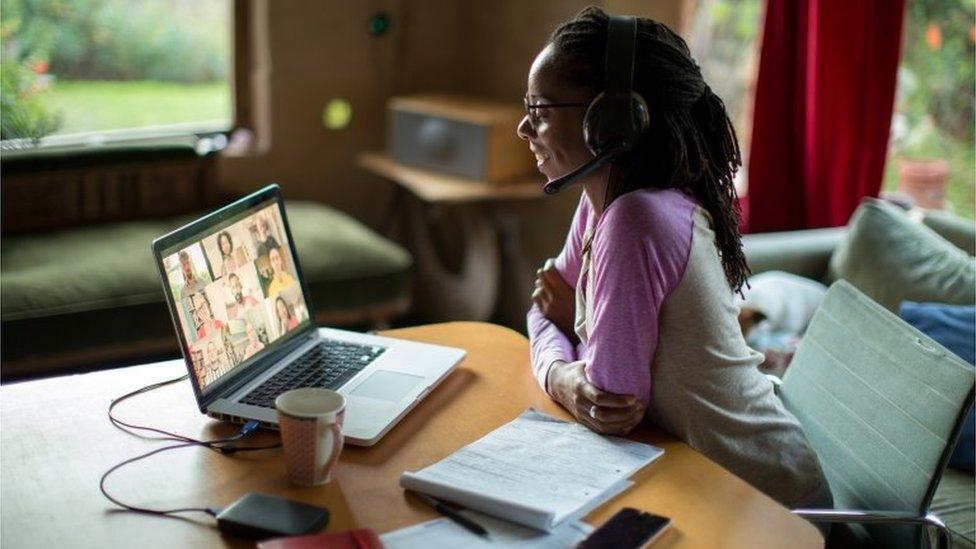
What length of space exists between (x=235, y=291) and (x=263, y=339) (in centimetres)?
10

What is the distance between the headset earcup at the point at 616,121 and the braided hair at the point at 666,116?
0.12 feet

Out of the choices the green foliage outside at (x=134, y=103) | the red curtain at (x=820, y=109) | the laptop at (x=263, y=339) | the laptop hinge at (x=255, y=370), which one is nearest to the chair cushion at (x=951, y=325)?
the red curtain at (x=820, y=109)

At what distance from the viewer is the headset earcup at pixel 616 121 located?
58.8 inches

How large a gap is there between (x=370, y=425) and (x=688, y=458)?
0.42 metres

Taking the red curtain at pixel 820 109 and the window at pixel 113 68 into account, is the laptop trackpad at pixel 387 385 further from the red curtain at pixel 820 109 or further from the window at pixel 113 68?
the window at pixel 113 68

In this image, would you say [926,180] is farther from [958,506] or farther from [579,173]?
[579,173]

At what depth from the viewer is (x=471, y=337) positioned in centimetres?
191

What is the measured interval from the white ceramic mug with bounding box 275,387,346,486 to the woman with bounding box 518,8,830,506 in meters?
0.36

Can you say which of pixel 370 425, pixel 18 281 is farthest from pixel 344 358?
pixel 18 281

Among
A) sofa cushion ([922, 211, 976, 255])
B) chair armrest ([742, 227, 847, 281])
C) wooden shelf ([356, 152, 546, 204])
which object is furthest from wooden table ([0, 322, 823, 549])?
wooden shelf ([356, 152, 546, 204])

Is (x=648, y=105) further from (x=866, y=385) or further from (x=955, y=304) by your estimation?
(x=955, y=304)

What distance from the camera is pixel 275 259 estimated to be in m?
1.74

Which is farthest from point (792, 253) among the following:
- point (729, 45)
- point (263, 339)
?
point (263, 339)

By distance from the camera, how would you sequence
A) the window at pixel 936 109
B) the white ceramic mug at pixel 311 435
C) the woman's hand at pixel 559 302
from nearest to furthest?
the white ceramic mug at pixel 311 435, the woman's hand at pixel 559 302, the window at pixel 936 109
